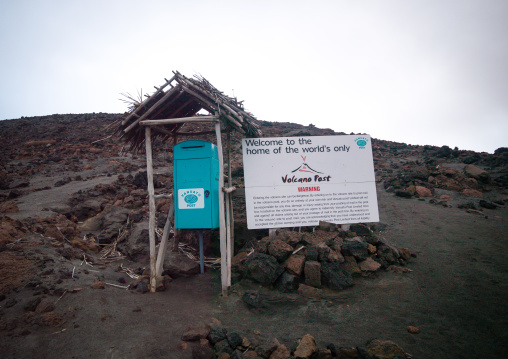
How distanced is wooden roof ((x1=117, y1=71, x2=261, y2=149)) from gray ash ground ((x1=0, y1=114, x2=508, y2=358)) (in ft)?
2.25

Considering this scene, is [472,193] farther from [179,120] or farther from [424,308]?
[179,120]

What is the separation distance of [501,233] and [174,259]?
6.55 m

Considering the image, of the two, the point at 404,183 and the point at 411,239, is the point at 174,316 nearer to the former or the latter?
the point at 411,239

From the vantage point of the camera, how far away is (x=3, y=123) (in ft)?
87.0

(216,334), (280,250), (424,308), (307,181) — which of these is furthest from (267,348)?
(307,181)

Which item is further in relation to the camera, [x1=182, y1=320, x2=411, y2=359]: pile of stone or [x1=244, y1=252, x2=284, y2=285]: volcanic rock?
[x1=244, y1=252, x2=284, y2=285]: volcanic rock

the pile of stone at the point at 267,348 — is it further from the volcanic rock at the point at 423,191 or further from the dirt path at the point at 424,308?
the volcanic rock at the point at 423,191

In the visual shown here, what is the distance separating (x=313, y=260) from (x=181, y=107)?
3.69 metres

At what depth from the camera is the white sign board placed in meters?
5.66

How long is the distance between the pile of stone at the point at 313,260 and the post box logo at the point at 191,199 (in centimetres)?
126

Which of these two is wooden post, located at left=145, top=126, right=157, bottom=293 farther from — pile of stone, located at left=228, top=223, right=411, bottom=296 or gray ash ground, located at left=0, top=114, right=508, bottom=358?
pile of stone, located at left=228, top=223, right=411, bottom=296

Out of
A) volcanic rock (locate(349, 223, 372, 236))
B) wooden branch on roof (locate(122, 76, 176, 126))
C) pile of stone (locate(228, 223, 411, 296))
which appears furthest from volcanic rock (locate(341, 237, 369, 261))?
wooden branch on roof (locate(122, 76, 176, 126))

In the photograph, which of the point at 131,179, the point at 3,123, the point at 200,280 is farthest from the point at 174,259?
the point at 3,123

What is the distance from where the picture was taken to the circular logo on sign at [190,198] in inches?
193
